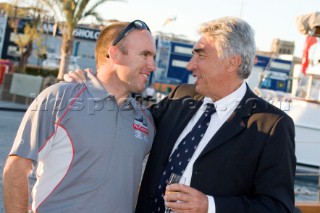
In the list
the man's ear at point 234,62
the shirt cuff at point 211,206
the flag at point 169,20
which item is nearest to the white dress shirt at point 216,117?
the man's ear at point 234,62

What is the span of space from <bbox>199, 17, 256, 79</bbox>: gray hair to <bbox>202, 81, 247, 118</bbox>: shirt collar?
0.14m

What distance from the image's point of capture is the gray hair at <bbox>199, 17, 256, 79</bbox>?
3174 mm

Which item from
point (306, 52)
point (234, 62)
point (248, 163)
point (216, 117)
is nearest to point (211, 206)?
point (248, 163)

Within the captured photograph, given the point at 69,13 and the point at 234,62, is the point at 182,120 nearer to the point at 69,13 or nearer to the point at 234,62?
the point at 234,62

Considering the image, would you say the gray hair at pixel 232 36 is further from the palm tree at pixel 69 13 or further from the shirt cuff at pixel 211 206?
the palm tree at pixel 69 13

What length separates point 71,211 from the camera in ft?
9.61

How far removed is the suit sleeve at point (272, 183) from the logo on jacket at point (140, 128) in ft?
2.05

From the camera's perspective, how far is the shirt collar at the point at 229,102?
3.26 m

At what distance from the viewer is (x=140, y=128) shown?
3266 millimetres

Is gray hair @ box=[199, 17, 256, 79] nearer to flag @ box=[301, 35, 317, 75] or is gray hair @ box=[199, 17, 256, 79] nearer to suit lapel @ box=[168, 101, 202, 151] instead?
suit lapel @ box=[168, 101, 202, 151]

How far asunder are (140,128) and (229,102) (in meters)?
0.57

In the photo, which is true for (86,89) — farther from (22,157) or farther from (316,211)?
(316,211)

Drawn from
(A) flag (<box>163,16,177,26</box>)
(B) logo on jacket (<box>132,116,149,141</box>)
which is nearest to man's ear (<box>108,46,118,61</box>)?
(B) logo on jacket (<box>132,116,149,141</box>)

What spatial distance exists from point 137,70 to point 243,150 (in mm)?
811
